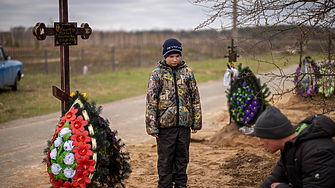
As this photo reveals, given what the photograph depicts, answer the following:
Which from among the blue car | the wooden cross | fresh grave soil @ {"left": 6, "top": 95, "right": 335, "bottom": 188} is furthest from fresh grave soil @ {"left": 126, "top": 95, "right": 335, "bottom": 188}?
the blue car

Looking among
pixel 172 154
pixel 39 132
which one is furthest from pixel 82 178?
pixel 39 132

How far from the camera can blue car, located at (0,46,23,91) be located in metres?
12.3

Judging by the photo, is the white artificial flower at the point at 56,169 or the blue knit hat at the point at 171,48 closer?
the white artificial flower at the point at 56,169

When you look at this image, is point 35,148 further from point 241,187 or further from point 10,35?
point 10,35

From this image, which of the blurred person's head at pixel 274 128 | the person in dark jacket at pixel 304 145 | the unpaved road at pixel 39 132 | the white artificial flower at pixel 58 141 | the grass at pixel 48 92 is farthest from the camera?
the grass at pixel 48 92

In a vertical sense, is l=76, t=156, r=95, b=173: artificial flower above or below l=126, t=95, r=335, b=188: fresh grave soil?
above

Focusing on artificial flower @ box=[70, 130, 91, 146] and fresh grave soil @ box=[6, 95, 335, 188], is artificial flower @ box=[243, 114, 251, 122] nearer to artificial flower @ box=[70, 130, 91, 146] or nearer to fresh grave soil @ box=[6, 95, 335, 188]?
fresh grave soil @ box=[6, 95, 335, 188]

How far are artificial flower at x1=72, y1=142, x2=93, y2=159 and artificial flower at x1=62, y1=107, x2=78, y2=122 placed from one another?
0.33 meters

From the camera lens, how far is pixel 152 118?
3496 millimetres

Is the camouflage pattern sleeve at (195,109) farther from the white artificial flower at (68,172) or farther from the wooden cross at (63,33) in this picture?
the wooden cross at (63,33)

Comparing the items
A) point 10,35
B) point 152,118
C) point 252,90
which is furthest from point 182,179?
point 10,35

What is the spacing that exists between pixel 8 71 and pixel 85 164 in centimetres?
1098

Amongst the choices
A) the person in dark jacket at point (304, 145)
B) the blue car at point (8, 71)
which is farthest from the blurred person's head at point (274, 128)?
the blue car at point (8, 71)

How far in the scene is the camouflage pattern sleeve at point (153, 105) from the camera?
3.48 metres
